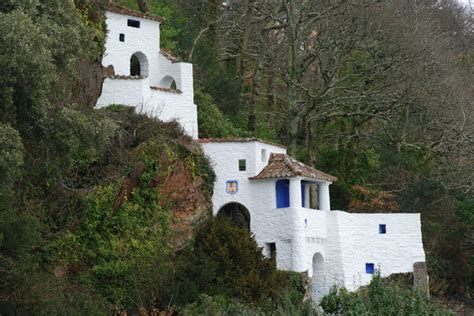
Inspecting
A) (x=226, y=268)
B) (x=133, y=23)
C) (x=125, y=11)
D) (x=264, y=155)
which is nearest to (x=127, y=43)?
(x=133, y=23)

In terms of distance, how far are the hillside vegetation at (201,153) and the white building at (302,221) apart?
49.8 inches

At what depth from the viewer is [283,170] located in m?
33.8

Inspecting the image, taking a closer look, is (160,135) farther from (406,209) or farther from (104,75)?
(406,209)

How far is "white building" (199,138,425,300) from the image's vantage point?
33.4 m

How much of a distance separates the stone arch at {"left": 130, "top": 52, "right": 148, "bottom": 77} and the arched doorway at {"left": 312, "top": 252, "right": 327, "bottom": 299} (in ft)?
33.7

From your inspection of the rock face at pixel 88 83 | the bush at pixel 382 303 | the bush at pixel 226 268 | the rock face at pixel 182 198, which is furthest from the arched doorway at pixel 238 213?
the bush at pixel 382 303

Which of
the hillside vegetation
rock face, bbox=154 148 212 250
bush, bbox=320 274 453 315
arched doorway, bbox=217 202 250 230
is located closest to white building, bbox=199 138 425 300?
arched doorway, bbox=217 202 250 230

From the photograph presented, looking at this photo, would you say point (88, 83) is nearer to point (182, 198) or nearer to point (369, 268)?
point (182, 198)

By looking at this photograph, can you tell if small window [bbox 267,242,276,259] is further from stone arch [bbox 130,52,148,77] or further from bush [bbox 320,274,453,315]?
bush [bbox 320,274,453,315]

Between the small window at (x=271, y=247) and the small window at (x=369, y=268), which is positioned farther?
the small window at (x=369, y=268)

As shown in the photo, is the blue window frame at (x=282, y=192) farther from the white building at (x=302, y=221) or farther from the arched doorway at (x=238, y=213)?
the arched doorway at (x=238, y=213)

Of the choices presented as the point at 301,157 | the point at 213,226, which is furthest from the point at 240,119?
the point at 213,226

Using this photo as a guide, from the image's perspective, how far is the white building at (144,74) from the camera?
107ft

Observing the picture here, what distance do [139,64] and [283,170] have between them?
8.70 meters
